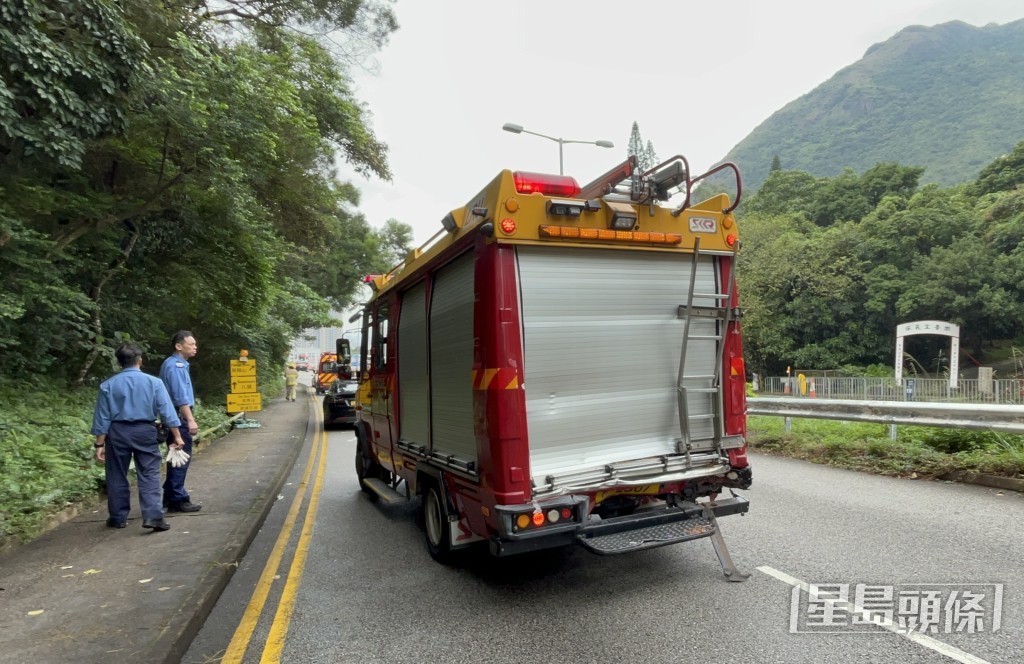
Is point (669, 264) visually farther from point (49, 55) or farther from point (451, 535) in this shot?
point (49, 55)

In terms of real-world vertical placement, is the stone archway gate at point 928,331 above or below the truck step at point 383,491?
above

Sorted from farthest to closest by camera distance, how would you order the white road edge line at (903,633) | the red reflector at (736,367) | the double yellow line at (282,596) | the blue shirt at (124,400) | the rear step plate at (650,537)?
the blue shirt at (124,400) → the red reflector at (736,367) → the rear step plate at (650,537) → the double yellow line at (282,596) → the white road edge line at (903,633)

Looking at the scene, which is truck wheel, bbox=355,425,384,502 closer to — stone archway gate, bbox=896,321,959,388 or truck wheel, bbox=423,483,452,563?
truck wheel, bbox=423,483,452,563

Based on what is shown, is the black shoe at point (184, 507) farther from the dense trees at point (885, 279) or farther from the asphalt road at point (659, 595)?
the dense trees at point (885, 279)

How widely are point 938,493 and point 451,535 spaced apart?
18.1 ft

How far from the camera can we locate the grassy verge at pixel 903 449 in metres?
7.14

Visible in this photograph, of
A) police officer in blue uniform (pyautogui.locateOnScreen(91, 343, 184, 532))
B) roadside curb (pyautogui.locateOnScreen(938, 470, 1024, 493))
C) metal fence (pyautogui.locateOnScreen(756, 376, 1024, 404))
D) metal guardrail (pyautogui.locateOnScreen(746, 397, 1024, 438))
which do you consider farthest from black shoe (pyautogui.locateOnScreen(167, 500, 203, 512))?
metal fence (pyautogui.locateOnScreen(756, 376, 1024, 404))

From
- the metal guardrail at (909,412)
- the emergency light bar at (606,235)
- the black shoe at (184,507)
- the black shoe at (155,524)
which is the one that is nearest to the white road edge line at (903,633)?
the emergency light bar at (606,235)

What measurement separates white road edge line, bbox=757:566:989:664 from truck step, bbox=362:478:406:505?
3.63 meters

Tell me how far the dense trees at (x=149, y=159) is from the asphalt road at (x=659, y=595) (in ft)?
17.7

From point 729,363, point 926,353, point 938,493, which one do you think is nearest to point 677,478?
point 729,363

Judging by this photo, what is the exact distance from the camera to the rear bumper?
3768 millimetres

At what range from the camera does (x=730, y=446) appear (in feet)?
14.7

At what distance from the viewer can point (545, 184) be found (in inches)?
166
